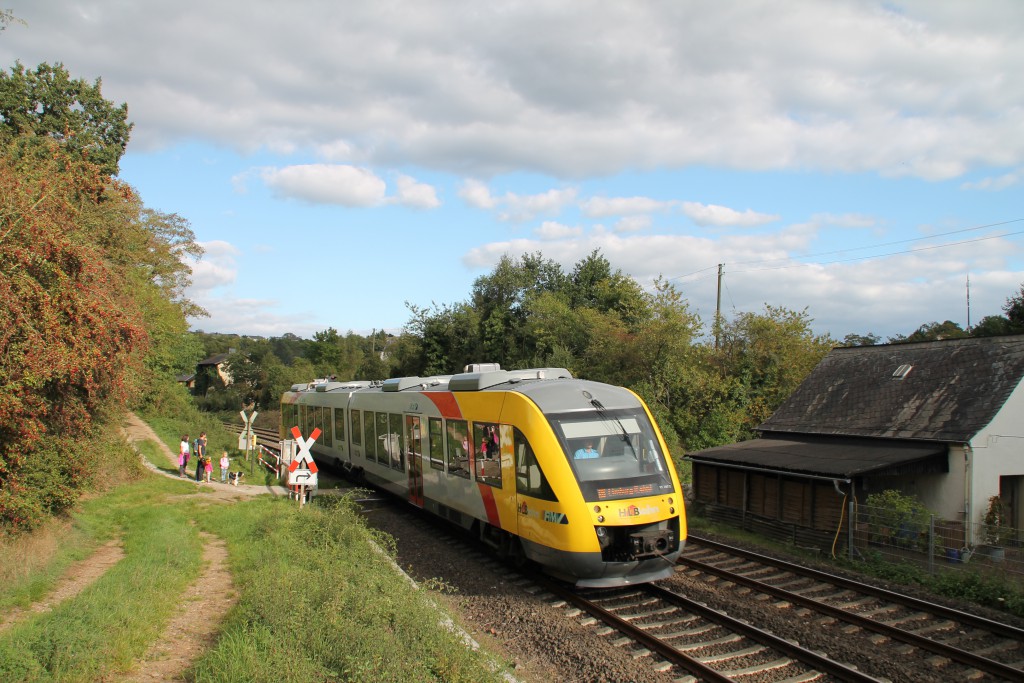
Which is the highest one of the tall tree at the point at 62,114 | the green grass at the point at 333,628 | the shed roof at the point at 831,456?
the tall tree at the point at 62,114

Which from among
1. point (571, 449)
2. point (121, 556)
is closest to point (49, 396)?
point (121, 556)

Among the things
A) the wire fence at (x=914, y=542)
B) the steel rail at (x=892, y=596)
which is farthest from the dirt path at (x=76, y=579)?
the wire fence at (x=914, y=542)

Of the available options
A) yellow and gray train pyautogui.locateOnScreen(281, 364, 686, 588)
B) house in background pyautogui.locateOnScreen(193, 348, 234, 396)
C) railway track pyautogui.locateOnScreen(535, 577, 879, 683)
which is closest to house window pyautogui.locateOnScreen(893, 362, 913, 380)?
yellow and gray train pyautogui.locateOnScreen(281, 364, 686, 588)

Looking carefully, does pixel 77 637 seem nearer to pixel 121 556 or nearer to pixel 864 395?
pixel 121 556

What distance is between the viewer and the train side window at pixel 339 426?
21141 millimetres

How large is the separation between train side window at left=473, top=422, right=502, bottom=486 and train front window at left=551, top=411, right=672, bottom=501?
1348 millimetres

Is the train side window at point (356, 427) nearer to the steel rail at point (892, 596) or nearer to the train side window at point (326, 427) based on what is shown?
the train side window at point (326, 427)

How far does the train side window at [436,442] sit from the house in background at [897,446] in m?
7.42

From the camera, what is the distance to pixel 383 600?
7820mm

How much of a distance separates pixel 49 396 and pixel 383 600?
7.77 m

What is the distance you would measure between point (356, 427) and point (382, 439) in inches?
111

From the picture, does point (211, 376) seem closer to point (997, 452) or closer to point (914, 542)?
point (997, 452)

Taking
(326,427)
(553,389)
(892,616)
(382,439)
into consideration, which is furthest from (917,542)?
(326,427)

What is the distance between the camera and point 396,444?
15.9 m
